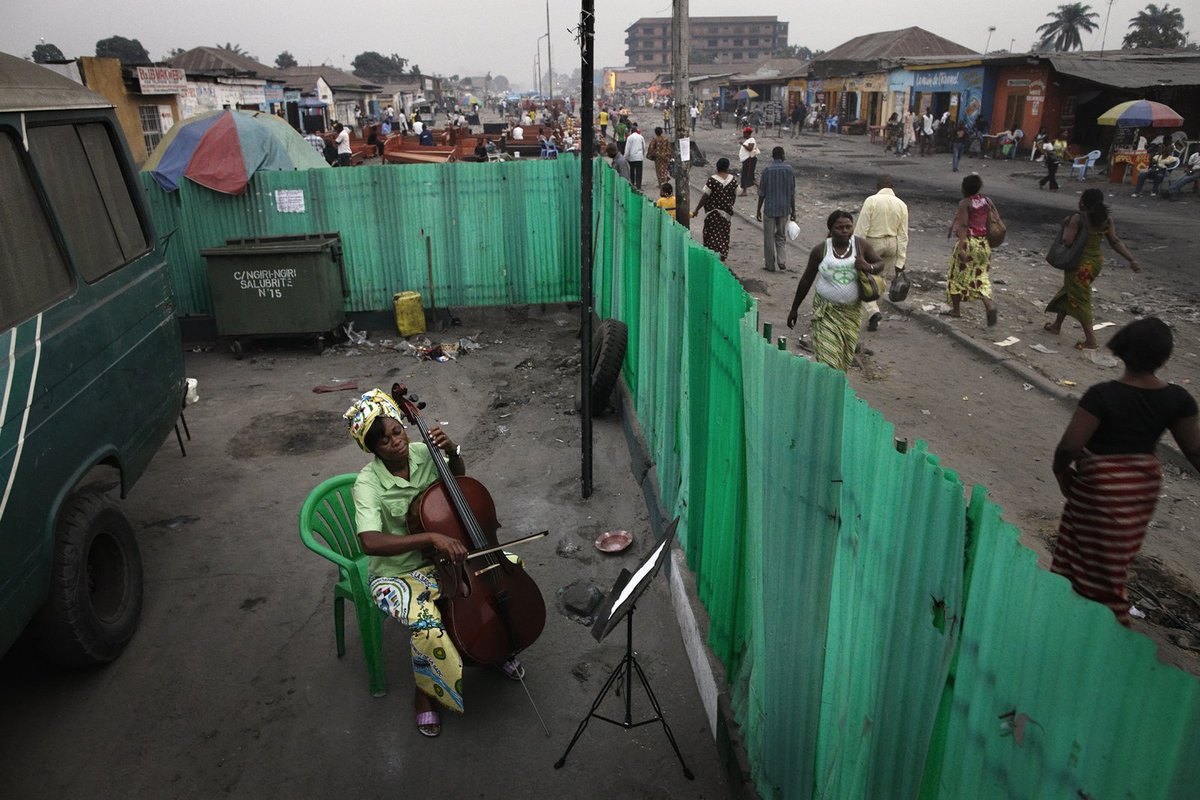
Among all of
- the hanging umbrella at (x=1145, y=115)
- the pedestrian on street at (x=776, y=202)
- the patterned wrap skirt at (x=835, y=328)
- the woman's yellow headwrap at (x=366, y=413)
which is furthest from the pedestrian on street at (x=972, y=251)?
the hanging umbrella at (x=1145, y=115)

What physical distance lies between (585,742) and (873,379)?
5866mm

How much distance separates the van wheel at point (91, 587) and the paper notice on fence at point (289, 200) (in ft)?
22.1

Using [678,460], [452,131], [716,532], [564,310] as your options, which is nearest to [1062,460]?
[716,532]

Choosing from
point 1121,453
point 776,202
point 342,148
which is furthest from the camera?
point 342,148

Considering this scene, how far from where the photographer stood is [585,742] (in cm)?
389

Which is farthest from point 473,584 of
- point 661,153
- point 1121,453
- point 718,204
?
point 661,153

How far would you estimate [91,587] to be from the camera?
4688mm

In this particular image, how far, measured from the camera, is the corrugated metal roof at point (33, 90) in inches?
167

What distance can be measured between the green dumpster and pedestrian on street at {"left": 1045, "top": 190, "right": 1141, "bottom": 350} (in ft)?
27.2

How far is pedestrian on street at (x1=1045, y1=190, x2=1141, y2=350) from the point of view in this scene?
8.62m

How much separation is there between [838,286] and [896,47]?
4594cm

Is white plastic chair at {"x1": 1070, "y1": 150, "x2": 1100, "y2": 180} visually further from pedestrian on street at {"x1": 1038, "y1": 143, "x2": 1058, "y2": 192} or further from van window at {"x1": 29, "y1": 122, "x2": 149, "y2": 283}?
van window at {"x1": 29, "y1": 122, "x2": 149, "y2": 283}

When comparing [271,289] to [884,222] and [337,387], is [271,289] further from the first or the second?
[884,222]

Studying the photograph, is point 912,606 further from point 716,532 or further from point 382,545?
point 382,545
